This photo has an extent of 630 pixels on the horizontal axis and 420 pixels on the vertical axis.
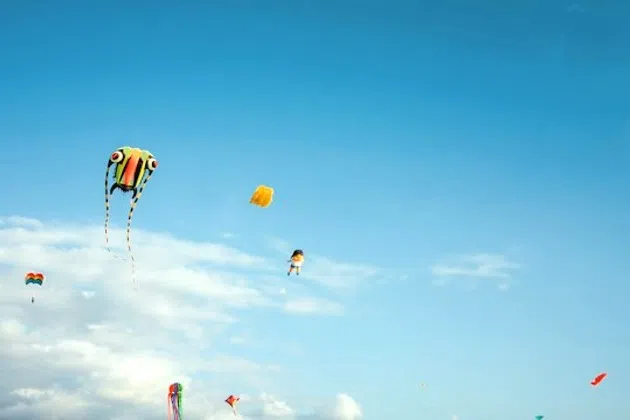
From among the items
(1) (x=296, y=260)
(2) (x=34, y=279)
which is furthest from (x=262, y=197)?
(2) (x=34, y=279)

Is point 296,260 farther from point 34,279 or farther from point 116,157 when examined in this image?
point 34,279

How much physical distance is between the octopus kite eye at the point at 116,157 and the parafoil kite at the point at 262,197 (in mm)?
15400

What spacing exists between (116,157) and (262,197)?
16.5 meters

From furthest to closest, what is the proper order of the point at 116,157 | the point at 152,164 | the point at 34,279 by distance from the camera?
1. the point at 34,279
2. the point at 152,164
3. the point at 116,157

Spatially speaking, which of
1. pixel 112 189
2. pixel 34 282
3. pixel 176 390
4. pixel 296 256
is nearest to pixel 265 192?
pixel 296 256

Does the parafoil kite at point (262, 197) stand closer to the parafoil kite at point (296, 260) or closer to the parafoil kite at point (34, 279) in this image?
the parafoil kite at point (296, 260)

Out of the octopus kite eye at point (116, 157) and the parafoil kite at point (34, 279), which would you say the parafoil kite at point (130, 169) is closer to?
the octopus kite eye at point (116, 157)

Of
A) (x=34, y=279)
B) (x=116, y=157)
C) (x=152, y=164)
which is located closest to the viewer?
(x=116, y=157)

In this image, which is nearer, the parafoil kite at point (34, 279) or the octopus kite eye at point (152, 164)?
the octopus kite eye at point (152, 164)

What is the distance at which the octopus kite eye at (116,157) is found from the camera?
209ft

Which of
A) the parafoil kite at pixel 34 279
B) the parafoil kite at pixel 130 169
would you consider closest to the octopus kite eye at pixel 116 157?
the parafoil kite at pixel 130 169

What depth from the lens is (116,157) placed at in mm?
63719

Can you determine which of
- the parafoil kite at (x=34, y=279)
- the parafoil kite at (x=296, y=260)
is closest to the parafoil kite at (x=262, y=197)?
the parafoil kite at (x=296, y=260)

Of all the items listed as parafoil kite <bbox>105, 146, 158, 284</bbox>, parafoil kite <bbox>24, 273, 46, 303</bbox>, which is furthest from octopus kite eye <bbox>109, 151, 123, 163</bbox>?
parafoil kite <bbox>24, 273, 46, 303</bbox>
